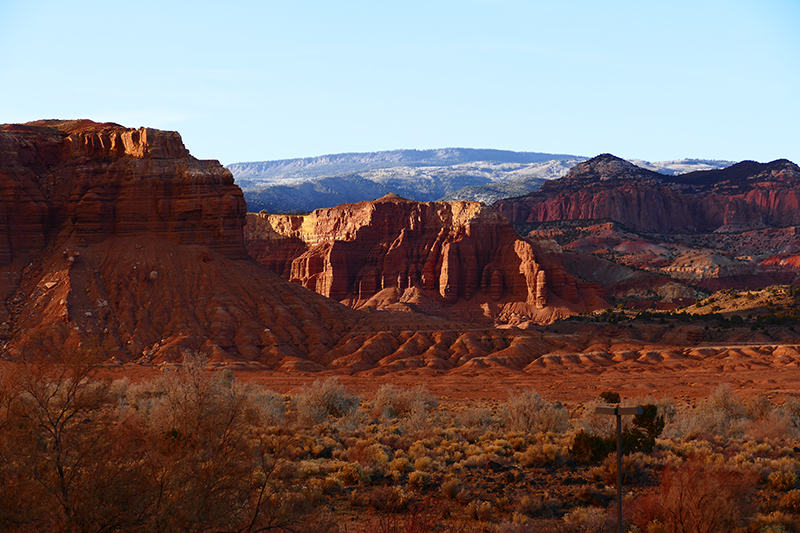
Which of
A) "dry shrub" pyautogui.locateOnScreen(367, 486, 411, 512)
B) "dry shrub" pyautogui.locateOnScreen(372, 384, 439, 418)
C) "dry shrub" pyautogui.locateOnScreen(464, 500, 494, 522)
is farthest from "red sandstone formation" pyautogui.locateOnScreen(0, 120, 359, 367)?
"dry shrub" pyautogui.locateOnScreen(464, 500, 494, 522)

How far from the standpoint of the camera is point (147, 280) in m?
68.2

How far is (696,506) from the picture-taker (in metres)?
17.8

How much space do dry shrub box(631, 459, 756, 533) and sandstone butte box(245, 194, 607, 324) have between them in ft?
291

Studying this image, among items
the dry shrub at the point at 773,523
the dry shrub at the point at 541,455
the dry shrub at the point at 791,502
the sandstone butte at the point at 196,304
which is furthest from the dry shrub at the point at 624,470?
the sandstone butte at the point at 196,304

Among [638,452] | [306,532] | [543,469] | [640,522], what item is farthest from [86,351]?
[638,452]

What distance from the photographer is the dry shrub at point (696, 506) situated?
1762 cm

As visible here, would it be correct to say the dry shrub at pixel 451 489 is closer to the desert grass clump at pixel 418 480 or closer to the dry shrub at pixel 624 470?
the desert grass clump at pixel 418 480

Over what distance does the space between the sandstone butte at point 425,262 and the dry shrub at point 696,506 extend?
8856cm

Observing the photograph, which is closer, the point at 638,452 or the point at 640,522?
the point at 640,522

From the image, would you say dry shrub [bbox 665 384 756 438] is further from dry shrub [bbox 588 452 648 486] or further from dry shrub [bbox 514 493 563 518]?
dry shrub [bbox 514 493 563 518]

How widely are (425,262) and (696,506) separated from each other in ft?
343

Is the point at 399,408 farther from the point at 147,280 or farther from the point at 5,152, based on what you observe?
the point at 5,152

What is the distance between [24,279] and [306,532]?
6014 cm

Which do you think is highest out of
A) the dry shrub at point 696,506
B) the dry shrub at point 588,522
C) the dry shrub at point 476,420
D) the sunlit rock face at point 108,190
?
the sunlit rock face at point 108,190
